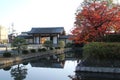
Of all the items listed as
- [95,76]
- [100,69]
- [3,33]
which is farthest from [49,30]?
[95,76]

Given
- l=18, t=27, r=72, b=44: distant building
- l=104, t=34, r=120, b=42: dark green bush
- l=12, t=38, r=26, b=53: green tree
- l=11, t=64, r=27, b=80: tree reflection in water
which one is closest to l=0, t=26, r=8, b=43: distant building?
l=18, t=27, r=72, b=44: distant building

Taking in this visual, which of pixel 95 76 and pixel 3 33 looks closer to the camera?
pixel 95 76

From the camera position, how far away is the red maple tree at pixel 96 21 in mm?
24542

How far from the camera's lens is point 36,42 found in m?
56.2

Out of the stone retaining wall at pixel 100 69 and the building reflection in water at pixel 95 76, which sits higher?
the stone retaining wall at pixel 100 69

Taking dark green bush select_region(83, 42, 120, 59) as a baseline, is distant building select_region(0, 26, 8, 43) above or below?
above

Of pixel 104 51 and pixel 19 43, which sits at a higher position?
pixel 19 43

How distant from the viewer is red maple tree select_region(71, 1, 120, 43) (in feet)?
80.5

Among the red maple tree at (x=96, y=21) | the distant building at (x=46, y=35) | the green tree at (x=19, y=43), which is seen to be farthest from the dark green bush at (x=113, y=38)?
the distant building at (x=46, y=35)

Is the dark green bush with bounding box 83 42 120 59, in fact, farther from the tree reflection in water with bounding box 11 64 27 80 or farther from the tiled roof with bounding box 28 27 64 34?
the tiled roof with bounding box 28 27 64 34

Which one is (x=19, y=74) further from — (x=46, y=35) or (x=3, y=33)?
(x=3, y=33)

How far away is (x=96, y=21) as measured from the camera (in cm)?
2444

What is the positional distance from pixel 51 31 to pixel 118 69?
39416 millimetres

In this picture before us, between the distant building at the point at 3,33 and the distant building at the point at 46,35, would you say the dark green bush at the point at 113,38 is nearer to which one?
the distant building at the point at 46,35
